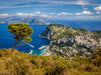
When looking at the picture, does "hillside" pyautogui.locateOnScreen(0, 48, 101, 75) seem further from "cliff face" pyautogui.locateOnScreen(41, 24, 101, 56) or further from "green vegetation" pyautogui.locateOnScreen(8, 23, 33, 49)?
"cliff face" pyautogui.locateOnScreen(41, 24, 101, 56)

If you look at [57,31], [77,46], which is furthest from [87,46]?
[57,31]

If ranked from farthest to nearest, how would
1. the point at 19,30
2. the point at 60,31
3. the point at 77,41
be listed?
the point at 60,31 → the point at 77,41 → the point at 19,30

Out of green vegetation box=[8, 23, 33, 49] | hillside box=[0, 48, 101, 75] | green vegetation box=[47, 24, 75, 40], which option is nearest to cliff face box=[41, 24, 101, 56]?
green vegetation box=[47, 24, 75, 40]

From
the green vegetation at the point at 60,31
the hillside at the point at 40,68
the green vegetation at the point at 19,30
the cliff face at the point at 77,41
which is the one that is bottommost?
the cliff face at the point at 77,41

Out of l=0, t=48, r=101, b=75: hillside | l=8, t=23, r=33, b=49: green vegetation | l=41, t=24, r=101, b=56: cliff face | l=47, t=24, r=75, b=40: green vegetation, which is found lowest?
l=41, t=24, r=101, b=56: cliff face

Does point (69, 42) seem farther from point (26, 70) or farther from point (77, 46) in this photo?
point (26, 70)

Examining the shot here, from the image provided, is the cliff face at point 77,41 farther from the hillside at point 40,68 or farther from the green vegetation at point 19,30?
the hillside at point 40,68

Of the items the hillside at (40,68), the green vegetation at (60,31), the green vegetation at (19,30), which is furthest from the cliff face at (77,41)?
the hillside at (40,68)

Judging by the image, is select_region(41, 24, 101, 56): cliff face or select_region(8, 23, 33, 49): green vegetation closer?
select_region(8, 23, 33, 49): green vegetation

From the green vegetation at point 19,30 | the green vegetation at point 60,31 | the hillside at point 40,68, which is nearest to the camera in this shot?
the hillside at point 40,68

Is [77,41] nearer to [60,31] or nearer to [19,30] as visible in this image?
[60,31]

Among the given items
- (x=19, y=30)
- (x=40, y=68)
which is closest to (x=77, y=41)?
(x=19, y=30)

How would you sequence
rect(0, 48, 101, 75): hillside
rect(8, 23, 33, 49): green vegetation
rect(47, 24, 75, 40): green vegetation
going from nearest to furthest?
rect(0, 48, 101, 75): hillside < rect(8, 23, 33, 49): green vegetation < rect(47, 24, 75, 40): green vegetation
